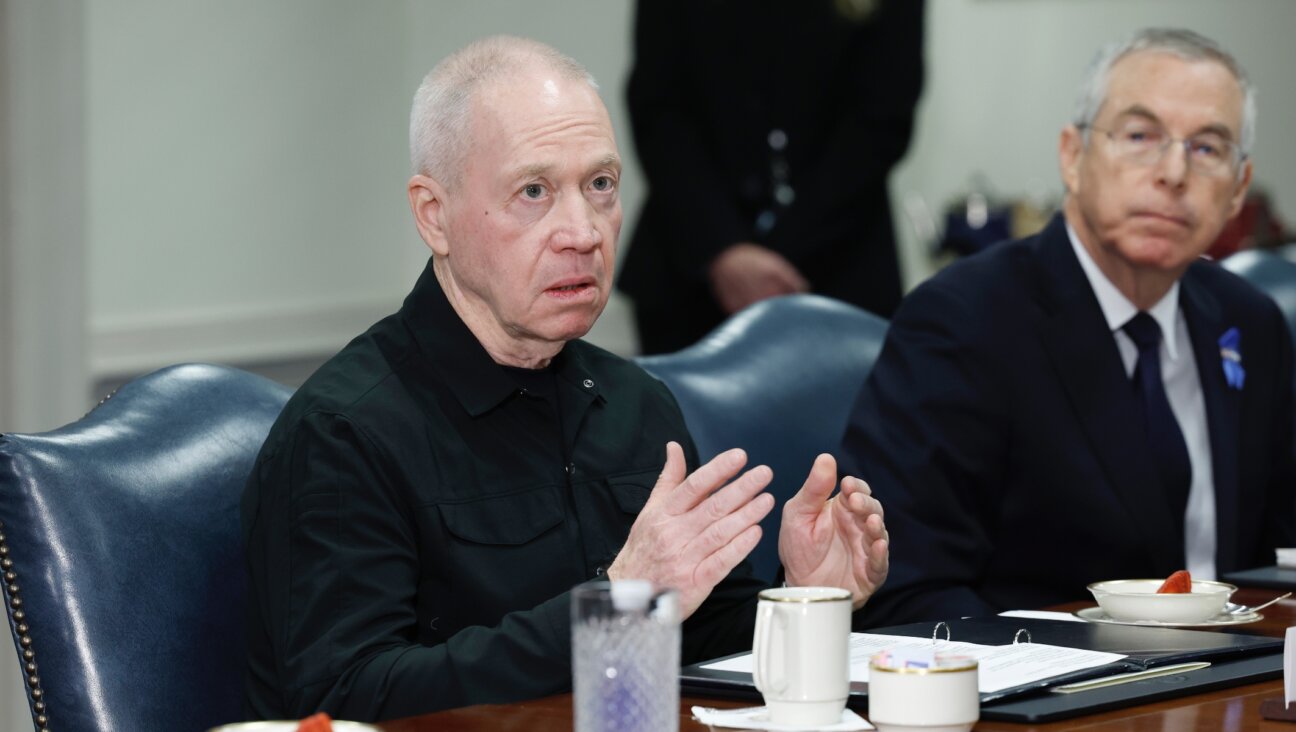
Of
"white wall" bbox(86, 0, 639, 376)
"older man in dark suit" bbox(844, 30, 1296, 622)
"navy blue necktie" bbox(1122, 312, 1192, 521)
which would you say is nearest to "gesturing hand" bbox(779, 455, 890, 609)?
"older man in dark suit" bbox(844, 30, 1296, 622)

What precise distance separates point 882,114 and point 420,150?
7.60 ft

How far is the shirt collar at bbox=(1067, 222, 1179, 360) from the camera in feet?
8.66

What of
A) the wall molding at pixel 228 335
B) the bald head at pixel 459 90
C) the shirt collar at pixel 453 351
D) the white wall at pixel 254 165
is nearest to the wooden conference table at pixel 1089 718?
the shirt collar at pixel 453 351

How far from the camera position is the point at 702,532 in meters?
1.63

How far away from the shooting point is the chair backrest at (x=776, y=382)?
2668mm

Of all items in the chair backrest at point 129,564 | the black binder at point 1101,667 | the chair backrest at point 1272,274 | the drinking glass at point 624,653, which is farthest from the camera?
the chair backrest at point 1272,274

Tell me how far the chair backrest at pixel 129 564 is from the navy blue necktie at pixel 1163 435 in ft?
4.07

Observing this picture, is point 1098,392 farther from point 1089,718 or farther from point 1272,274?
point 1272,274

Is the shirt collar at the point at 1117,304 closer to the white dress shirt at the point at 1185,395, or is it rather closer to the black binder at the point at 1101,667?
the white dress shirt at the point at 1185,395

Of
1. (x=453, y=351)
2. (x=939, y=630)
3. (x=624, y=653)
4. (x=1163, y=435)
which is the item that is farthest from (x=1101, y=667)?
(x=1163, y=435)

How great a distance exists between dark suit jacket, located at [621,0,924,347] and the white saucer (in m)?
2.18

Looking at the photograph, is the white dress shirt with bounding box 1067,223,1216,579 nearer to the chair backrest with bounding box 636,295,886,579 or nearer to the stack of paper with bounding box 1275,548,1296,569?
the stack of paper with bounding box 1275,548,1296,569

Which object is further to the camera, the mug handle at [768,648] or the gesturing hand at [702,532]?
the gesturing hand at [702,532]

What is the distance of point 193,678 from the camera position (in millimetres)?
1901
